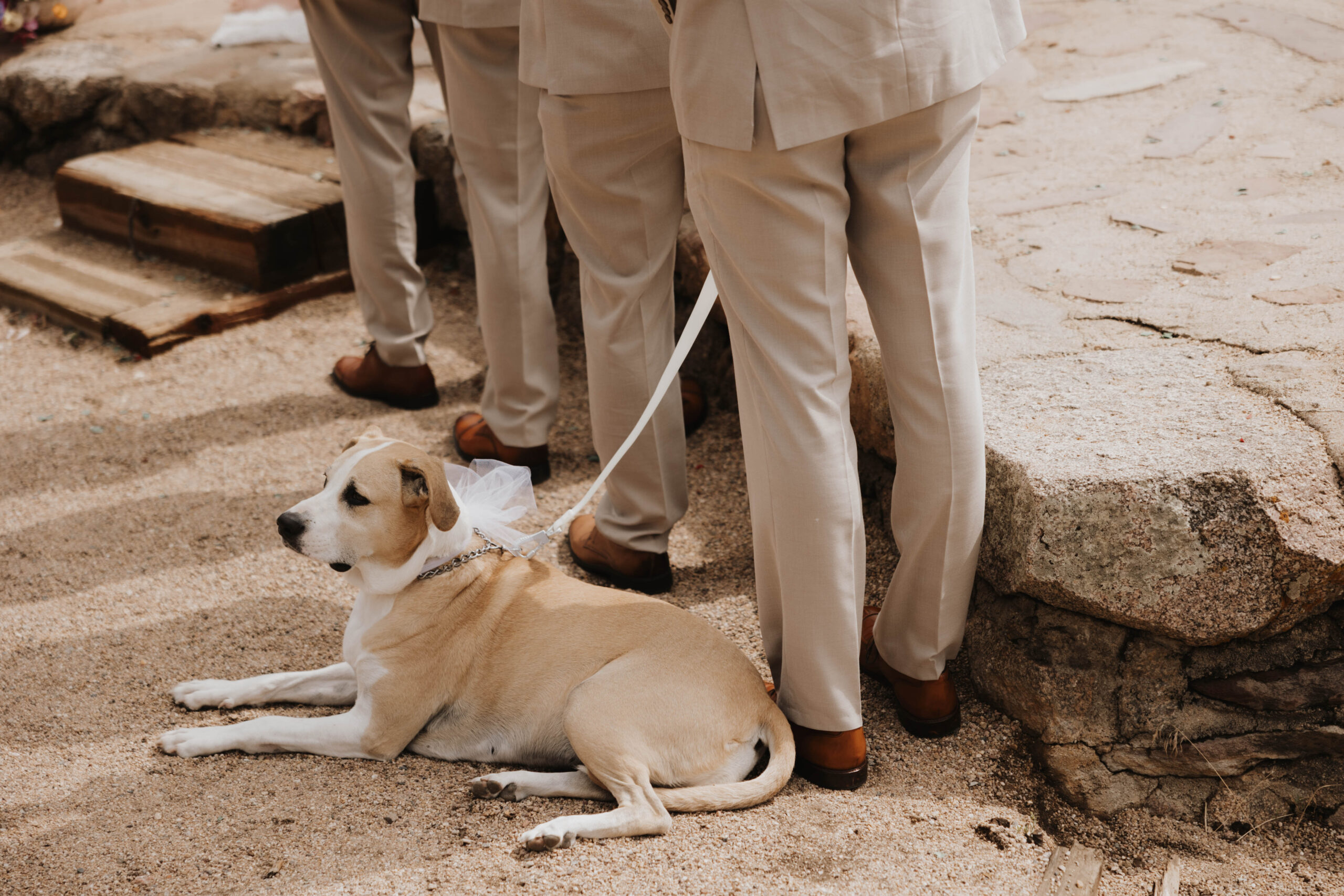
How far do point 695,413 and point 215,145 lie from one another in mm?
3703

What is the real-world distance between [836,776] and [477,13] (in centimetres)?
253

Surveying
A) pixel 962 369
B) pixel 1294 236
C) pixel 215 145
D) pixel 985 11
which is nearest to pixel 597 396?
pixel 962 369

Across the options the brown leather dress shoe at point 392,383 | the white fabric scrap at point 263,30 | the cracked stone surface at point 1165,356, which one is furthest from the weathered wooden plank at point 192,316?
the cracked stone surface at point 1165,356

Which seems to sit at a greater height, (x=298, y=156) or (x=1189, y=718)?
(x=298, y=156)

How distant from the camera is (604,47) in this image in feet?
9.05

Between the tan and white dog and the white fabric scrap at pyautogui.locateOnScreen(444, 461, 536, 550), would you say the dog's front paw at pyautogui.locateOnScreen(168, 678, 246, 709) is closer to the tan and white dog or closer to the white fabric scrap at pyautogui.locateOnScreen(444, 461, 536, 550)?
the tan and white dog

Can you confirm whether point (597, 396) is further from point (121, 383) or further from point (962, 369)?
point (121, 383)

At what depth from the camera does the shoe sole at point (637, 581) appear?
342 centimetres

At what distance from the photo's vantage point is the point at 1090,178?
4.51 meters

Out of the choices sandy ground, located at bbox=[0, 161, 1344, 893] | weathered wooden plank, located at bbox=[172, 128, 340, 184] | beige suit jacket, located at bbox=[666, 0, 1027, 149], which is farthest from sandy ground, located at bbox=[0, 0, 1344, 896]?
beige suit jacket, located at bbox=[666, 0, 1027, 149]

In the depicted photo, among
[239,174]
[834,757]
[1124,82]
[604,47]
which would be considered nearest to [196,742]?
[834,757]

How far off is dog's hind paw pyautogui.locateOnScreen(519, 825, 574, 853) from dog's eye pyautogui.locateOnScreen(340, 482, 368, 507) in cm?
86

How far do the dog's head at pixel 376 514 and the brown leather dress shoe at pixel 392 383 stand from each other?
1921mm

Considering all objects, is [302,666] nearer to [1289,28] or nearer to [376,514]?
[376,514]
